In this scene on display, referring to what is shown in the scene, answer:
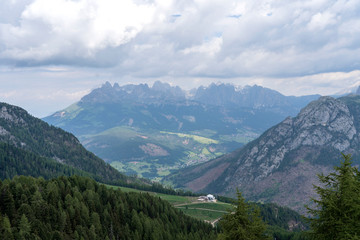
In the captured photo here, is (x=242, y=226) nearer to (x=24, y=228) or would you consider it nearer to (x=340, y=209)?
(x=340, y=209)

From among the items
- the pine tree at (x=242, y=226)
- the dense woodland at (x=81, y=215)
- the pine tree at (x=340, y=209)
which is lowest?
the dense woodland at (x=81, y=215)

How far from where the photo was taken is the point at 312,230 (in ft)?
137

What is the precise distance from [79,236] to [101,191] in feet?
161

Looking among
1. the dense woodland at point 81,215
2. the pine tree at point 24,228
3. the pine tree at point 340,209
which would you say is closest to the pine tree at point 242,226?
the pine tree at point 340,209

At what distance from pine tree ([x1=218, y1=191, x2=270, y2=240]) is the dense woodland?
73.0 m

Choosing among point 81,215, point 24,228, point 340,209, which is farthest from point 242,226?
point 81,215

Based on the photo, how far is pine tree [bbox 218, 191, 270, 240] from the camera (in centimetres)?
4169

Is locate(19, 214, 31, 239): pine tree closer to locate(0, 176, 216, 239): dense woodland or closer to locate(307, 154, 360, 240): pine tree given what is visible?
locate(0, 176, 216, 239): dense woodland

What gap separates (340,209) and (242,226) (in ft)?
43.7

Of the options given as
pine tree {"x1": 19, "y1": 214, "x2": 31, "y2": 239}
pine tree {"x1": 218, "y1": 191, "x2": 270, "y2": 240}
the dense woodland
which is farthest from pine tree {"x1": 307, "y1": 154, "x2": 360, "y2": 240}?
pine tree {"x1": 19, "y1": 214, "x2": 31, "y2": 239}

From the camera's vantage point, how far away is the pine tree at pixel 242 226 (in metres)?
41.7

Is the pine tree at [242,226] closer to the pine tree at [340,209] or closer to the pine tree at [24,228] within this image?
the pine tree at [340,209]

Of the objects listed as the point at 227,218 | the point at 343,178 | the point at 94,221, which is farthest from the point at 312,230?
the point at 94,221

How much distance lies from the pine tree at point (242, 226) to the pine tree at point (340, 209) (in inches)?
284
